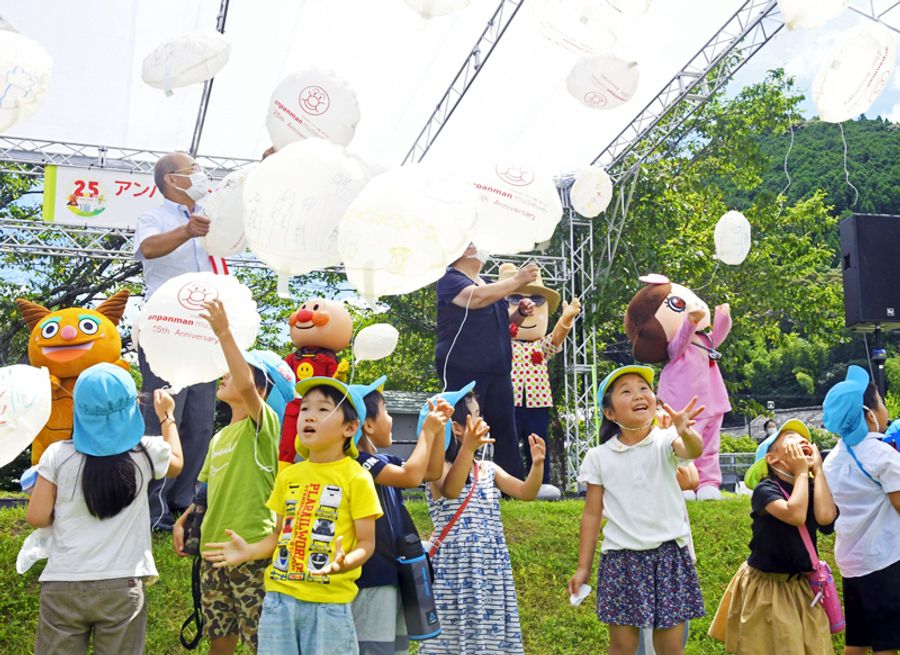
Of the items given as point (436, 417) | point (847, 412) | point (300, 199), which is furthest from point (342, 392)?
point (847, 412)

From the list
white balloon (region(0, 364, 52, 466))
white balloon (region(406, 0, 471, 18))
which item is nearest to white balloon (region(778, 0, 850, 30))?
white balloon (region(406, 0, 471, 18))

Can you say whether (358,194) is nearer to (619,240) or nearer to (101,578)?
(101,578)

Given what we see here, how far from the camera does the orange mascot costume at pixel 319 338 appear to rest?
494 cm

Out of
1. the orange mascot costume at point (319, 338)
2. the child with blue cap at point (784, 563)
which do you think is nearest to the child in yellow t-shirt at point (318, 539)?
the orange mascot costume at point (319, 338)

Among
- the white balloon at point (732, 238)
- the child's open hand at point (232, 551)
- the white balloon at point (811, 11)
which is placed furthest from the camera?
the white balloon at point (732, 238)

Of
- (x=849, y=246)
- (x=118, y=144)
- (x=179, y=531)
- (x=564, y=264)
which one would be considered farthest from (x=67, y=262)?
(x=179, y=531)

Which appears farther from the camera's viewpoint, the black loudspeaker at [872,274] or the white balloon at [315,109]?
the black loudspeaker at [872,274]

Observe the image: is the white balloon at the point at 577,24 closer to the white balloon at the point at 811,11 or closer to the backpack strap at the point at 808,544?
the white balloon at the point at 811,11

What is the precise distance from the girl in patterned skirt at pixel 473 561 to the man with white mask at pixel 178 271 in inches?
64.3

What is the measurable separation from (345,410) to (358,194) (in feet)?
2.63

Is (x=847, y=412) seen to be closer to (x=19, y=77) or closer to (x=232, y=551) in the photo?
(x=232, y=551)

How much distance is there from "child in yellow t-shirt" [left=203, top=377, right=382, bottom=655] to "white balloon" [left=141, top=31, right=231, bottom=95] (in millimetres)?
2618

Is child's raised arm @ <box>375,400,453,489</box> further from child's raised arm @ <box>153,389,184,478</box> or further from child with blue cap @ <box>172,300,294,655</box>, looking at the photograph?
child's raised arm @ <box>153,389,184,478</box>

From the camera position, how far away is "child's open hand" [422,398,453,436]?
3.51 m
